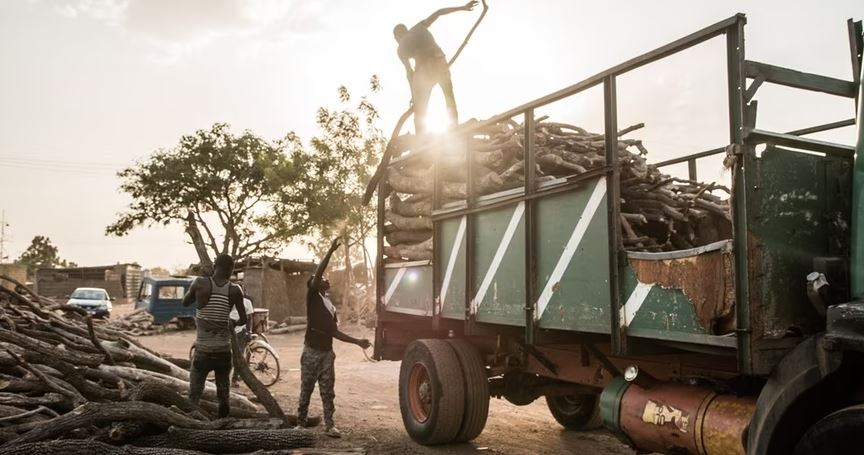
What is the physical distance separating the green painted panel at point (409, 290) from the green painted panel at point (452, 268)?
283mm

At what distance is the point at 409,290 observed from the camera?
678cm

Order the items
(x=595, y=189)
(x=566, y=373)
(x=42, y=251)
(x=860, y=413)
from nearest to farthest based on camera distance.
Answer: (x=860, y=413), (x=595, y=189), (x=566, y=373), (x=42, y=251)

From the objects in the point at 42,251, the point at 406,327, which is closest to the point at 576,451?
the point at 406,327

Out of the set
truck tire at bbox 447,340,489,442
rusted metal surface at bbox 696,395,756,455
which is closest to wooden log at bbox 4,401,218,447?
truck tire at bbox 447,340,489,442

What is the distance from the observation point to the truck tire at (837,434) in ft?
8.25

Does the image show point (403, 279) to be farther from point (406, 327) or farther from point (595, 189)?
point (595, 189)

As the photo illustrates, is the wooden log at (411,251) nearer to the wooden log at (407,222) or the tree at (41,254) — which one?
the wooden log at (407,222)

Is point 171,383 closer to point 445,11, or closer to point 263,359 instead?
point 263,359

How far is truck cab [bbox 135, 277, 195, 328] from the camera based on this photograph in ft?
86.7

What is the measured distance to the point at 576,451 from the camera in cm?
643

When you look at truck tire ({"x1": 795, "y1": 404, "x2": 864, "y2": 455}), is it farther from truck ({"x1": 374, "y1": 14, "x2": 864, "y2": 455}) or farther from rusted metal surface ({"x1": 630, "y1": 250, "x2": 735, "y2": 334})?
rusted metal surface ({"x1": 630, "y1": 250, "x2": 735, "y2": 334})

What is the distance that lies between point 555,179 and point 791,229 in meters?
1.77

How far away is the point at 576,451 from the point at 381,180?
3570 millimetres

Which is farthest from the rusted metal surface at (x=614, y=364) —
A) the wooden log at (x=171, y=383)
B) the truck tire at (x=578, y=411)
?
the wooden log at (x=171, y=383)
